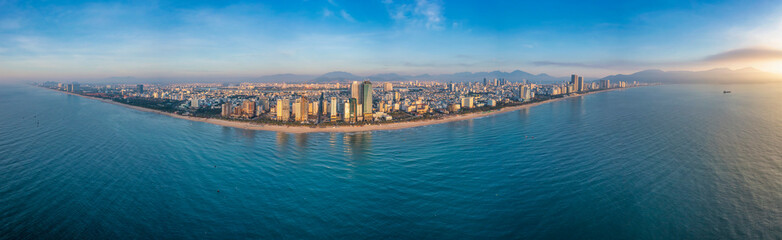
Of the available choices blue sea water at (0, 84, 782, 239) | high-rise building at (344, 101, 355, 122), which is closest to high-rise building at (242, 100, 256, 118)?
high-rise building at (344, 101, 355, 122)

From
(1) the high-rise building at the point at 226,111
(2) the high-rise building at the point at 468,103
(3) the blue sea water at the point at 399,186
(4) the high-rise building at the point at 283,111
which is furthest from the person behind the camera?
(2) the high-rise building at the point at 468,103

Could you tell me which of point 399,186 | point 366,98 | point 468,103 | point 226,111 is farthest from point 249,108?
point 399,186

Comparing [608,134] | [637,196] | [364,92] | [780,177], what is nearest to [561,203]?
[637,196]

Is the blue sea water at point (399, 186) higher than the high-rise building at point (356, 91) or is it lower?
lower

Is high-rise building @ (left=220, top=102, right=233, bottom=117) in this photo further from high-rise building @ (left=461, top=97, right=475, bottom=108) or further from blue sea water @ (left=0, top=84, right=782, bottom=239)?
high-rise building @ (left=461, top=97, right=475, bottom=108)

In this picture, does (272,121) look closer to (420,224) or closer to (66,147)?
(66,147)

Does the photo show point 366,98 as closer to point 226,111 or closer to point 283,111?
point 283,111

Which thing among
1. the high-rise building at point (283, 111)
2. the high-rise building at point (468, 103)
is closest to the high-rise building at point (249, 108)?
the high-rise building at point (283, 111)

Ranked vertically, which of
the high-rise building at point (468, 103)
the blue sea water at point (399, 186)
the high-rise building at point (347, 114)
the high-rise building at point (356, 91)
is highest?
the high-rise building at point (356, 91)

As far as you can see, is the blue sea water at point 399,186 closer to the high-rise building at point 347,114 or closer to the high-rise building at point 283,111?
the high-rise building at point 347,114

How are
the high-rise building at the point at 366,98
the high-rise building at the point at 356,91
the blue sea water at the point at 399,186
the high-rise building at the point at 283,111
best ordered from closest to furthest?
1. the blue sea water at the point at 399,186
2. the high-rise building at the point at 283,111
3. the high-rise building at the point at 366,98
4. the high-rise building at the point at 356,91
